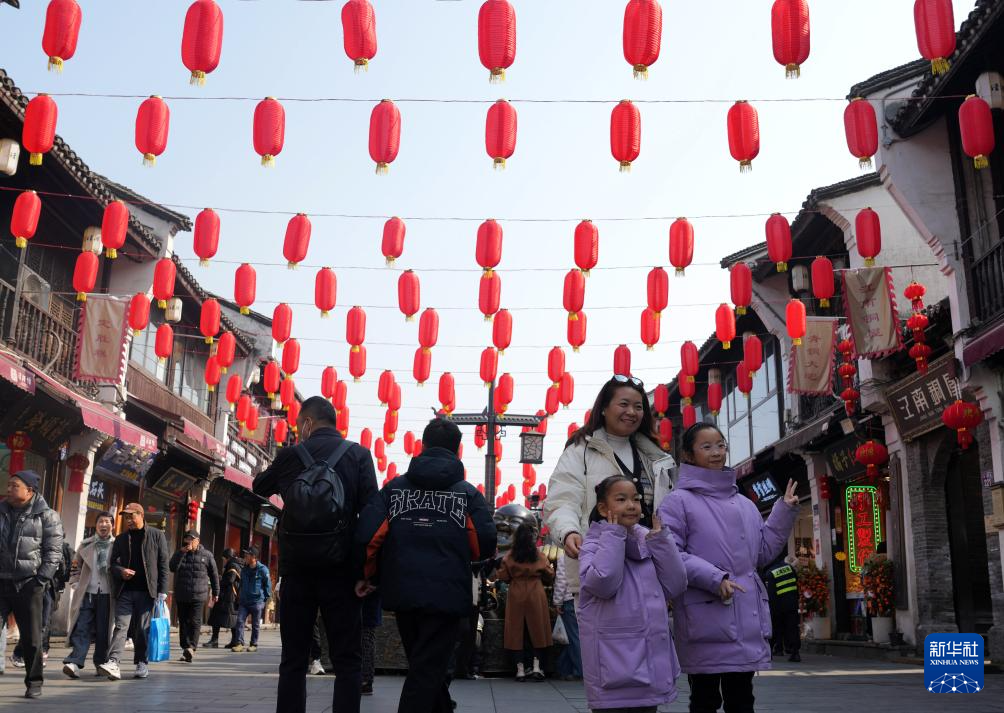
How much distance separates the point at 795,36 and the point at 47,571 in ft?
26.8

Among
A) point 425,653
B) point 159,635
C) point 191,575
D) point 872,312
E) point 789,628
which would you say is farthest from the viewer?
point 789,628

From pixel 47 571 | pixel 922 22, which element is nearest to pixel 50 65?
pixel 47 571

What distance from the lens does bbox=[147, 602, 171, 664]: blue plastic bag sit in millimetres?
11078

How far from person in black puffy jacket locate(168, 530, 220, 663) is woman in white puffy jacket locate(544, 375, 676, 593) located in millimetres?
9566

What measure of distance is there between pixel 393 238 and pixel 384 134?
3002mm

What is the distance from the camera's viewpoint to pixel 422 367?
19.6 metres

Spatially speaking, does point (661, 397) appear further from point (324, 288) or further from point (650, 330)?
point (324, 288)

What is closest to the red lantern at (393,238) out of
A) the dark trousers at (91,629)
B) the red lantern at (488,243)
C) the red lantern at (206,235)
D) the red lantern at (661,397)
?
the red lantern at (488,243)

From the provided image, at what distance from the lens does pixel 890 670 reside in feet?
44.9

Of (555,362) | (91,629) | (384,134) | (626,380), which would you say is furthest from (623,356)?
(626,380)

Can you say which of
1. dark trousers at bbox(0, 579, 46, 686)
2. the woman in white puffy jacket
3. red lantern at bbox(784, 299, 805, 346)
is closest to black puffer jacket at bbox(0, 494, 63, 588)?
dark trousers at bbox(0, 579, 46, 686)

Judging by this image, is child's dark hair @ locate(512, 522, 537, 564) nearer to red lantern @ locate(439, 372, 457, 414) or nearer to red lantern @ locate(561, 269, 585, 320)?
red lantern @ locate(561, 269, 585, 320)

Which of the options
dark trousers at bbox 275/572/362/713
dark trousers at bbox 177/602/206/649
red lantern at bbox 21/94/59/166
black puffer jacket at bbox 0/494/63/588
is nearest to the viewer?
dark trousers at bbox 275/572/362/713

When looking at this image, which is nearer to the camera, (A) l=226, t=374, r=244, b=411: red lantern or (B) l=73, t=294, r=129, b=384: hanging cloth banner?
(B) l=73, t=294, r=129, b=384: hanging cloth banner
